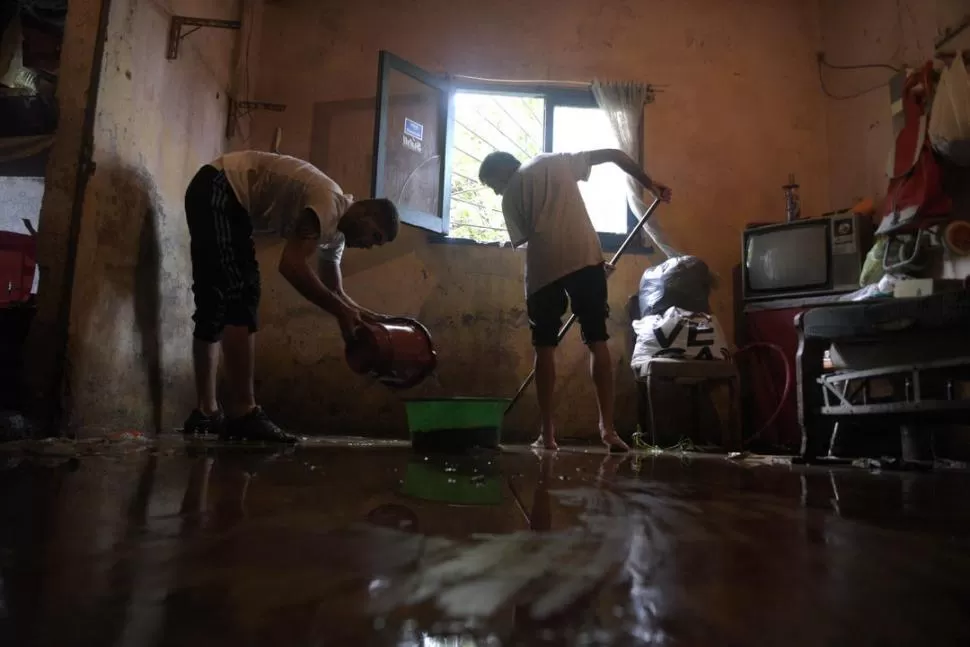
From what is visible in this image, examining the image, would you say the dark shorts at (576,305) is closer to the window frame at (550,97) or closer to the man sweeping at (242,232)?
the man sweeping at (242,232)

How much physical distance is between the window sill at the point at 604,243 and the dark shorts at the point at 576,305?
1.19 m

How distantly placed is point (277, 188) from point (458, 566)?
2.16 meters

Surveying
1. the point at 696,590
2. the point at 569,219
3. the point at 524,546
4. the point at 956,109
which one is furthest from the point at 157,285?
the point at 956,109

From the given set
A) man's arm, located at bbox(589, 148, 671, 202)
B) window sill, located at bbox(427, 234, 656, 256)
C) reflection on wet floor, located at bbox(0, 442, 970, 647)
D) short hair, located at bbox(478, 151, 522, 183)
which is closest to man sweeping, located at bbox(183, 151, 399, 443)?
short hair, located at bbox(478, 151, 522, 183)

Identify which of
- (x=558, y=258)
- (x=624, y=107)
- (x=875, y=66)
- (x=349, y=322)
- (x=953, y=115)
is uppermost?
(x=875, y=66)

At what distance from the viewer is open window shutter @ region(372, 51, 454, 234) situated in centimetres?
361

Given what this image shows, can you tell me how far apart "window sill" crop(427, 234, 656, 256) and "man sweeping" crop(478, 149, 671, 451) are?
3.51 ft

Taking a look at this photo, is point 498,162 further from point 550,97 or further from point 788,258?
point 788,258

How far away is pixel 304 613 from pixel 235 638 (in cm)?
5

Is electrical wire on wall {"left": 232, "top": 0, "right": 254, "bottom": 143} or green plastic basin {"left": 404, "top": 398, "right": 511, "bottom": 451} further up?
electrical wire on wall {"left": 232, "top": 0, "right": 254, "bottom": 143}

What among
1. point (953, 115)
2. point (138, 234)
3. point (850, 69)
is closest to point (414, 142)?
point (138, 234)

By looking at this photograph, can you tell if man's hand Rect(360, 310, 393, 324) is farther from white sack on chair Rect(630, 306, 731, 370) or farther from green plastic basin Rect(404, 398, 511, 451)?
white sack on chair Rect(630, 306, 731, 370)

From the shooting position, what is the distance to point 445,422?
222 centimetres

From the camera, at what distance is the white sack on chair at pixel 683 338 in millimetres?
3373
